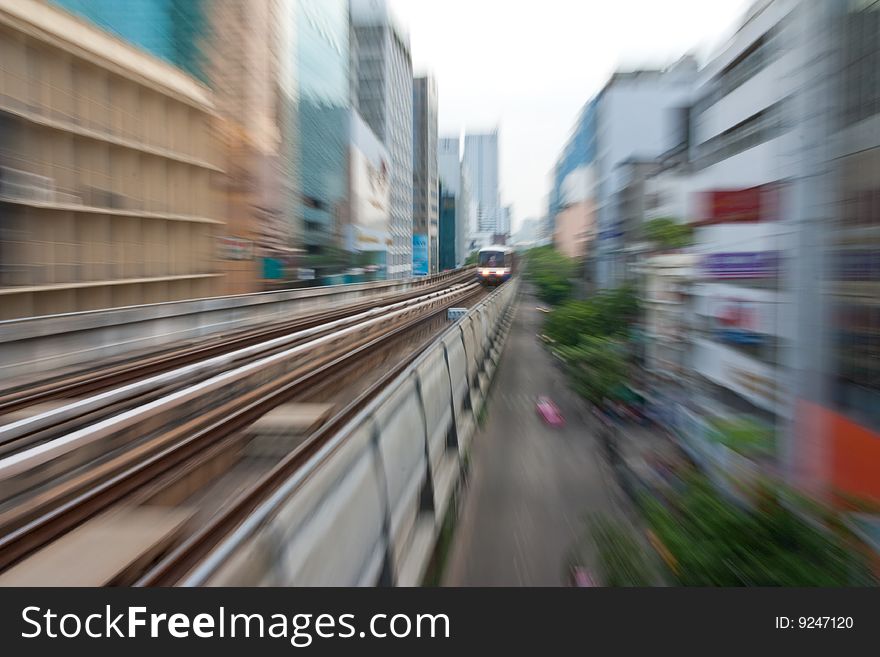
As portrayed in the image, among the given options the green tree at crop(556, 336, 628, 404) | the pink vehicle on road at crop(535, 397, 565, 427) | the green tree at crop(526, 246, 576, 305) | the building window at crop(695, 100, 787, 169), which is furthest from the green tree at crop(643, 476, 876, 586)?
the green tree at crop(526, 246, 576, 305)

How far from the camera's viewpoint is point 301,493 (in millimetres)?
2156

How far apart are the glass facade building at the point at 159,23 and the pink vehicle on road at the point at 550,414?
717 inches

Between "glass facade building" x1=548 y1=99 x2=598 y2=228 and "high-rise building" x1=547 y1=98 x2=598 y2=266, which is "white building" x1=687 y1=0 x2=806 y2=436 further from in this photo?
"glass facade building" x1=548 y1=99 x2=598 y2=228

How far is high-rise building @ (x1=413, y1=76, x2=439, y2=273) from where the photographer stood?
105 metres

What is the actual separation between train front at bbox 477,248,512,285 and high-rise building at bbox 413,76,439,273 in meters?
55.2

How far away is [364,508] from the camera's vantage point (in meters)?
2.71

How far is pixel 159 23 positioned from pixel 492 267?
89.6ft

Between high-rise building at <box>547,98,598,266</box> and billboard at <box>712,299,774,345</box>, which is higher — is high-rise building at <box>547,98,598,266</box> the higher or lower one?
the higher one

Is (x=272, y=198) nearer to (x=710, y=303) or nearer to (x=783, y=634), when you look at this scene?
(x=710, y=303)

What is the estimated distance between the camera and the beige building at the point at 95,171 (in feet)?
49.0

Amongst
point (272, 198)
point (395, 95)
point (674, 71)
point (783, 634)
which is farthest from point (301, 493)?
point (395, 95)

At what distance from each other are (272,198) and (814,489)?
37980mm

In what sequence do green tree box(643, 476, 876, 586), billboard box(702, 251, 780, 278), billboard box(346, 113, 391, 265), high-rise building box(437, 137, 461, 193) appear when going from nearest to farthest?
green tree box(643, 476, 876, 586), billboard box(702, 251, 780, 278), billboard box(346, 113, 391, 265), high-rise building box(437, 137, 461, 193)

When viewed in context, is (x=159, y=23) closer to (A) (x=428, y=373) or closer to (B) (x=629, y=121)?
(A) (x=428, y=373)
